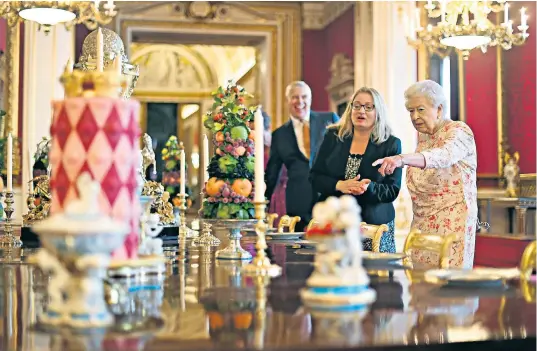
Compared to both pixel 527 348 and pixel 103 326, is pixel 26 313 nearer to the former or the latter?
pixel 103 326

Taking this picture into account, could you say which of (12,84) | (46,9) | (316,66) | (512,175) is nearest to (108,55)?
(46,9)

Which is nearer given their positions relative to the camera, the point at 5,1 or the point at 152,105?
the point at 5,1

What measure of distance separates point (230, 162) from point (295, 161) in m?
2.71

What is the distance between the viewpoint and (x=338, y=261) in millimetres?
1489

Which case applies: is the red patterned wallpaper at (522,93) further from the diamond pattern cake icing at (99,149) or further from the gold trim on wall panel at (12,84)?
the diamond pattern cake icing at (99,149)

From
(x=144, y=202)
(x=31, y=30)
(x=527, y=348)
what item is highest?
(x=31, y=30)

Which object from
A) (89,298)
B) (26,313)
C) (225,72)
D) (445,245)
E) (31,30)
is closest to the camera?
(89,298)

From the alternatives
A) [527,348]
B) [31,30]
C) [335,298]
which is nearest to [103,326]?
[335,298]

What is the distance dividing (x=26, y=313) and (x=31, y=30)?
776cm

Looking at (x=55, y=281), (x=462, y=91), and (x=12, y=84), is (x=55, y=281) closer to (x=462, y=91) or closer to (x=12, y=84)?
(x=462, y=91)

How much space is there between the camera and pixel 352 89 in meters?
9.72

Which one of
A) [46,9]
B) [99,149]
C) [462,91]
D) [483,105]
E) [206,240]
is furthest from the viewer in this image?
A: [462,91]

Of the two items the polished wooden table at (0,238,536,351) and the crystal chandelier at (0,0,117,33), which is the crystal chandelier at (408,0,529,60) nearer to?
the crystal chandelier at (0,0,117,33)

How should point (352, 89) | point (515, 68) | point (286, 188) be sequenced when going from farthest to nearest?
point (352, 89), point (515, 68), point (286, 188)
